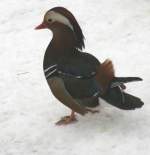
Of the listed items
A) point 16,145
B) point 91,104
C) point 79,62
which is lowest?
point 16,145

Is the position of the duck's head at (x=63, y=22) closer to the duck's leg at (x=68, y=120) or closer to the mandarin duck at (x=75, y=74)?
the mandarin duck at (x=75, y=74)

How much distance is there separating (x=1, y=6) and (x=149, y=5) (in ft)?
5.91

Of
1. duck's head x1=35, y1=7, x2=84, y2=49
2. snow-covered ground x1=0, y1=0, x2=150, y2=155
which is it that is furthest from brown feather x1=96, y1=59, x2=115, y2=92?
snow-covered ground x1=0, y1=0, x2=150, y2=155

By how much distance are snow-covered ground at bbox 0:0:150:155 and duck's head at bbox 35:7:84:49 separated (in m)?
0.70

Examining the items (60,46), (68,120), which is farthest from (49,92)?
(60,46)

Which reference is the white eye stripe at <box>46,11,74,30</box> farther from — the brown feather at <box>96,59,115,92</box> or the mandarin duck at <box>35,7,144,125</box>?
the brown feather at <box>96,59,115,92</box>

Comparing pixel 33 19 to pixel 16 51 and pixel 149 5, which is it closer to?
pixel 16 51

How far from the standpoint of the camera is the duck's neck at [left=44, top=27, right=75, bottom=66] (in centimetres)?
448

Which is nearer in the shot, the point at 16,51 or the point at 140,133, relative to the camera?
the point at 140,133

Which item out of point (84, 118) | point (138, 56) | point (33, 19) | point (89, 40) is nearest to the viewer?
point (84, 118)

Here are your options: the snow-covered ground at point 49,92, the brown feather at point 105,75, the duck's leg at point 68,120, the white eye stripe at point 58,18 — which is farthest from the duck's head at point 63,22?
the snow-covered ground at point 49,92

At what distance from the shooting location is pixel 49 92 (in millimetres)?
5168

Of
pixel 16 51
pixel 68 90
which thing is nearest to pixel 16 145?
pixel 68 90

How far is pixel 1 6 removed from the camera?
23.0 feet
